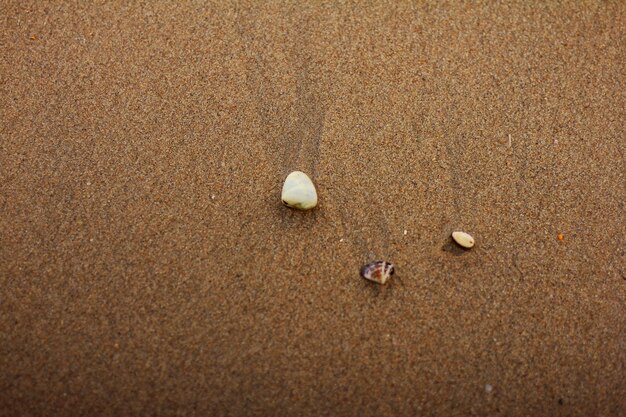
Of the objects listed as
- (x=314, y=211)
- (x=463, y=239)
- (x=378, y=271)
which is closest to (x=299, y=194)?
(x=314, y=211)

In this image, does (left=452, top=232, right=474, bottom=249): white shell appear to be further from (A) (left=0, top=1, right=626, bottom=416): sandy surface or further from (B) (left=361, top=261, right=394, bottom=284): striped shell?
(B) (left=361, top=261, right=394, bottom=284): striped shell

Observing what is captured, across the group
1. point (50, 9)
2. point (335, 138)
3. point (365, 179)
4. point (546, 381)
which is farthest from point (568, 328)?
point (50, 9)

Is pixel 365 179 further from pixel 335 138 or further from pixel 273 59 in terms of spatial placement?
pixel 273 59

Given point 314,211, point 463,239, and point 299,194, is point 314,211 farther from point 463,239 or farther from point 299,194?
point 463,239

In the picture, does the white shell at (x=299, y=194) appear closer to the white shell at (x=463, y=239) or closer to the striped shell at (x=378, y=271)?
the striped shell at (x=378, y=271)

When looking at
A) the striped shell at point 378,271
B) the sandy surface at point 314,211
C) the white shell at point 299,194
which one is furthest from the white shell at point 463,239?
the white shell at point 299,194

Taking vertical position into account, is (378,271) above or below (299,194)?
below
